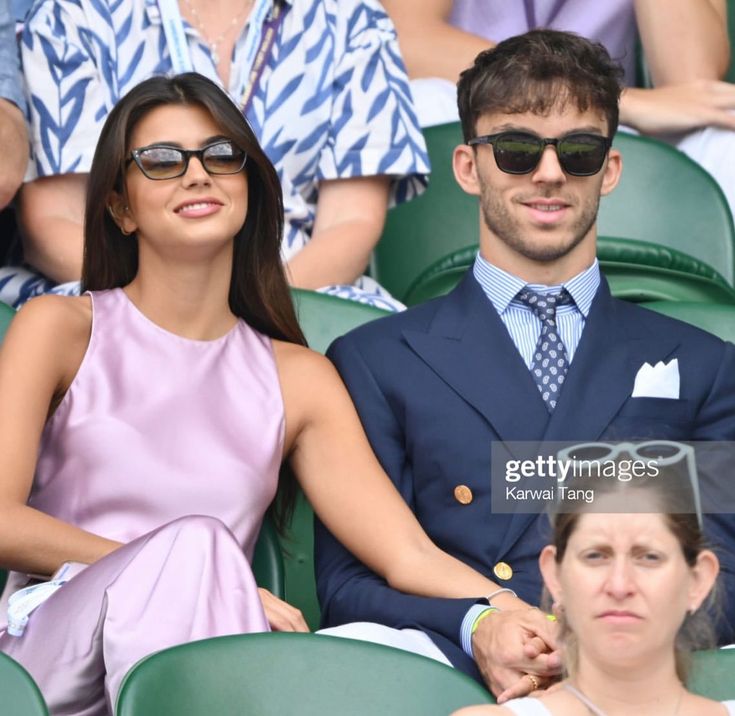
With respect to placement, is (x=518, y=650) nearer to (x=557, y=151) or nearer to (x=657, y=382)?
(x=657, y=382)

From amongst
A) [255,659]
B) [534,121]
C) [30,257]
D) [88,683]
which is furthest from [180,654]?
[30,257]

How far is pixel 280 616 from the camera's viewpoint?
2.60 meters

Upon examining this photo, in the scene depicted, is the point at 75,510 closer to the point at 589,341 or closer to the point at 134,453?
the point at 134,453

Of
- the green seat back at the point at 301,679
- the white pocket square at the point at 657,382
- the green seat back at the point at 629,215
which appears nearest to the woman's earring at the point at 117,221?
the white pocket square at the point at 657,382

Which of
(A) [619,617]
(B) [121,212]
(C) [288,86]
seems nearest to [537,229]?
(B) [121,212]

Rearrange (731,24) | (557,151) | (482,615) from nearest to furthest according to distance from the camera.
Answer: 1. (482,615)
2. (557,151)
3. (731,24)

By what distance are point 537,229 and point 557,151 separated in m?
0.13

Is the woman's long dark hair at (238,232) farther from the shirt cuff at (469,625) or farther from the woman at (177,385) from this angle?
the shirt cuff at (469,625)

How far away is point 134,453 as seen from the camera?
2811 millimetres

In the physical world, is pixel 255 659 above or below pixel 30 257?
below

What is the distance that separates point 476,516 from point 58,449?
631 mm

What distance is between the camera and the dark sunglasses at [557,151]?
295 cm

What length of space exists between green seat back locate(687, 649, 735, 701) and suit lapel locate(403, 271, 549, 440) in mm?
691

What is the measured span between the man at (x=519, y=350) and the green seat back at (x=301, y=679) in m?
0.52
